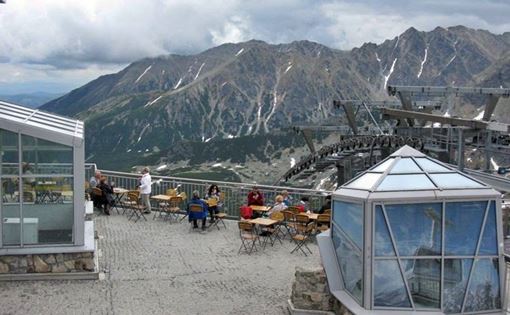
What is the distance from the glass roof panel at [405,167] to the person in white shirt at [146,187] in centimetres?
1092

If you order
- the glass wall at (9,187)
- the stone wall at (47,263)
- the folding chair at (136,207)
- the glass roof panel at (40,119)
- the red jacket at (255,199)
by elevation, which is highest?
the glass roof panel at (40,119)

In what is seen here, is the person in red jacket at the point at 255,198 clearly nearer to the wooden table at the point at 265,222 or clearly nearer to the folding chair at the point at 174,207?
the wooden table at the point at 265,222

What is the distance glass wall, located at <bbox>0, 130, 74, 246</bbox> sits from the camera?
1355 centimetres

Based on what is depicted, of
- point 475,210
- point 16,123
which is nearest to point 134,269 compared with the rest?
point 16,123

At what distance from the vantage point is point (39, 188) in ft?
45.4

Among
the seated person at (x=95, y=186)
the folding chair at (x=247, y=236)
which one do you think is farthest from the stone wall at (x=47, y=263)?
the seated person at (x=95, y=186)

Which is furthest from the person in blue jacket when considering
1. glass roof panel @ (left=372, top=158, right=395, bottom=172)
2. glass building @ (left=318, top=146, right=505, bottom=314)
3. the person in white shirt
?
glass building @ (left=318, top=146, right=505, bottom=314)

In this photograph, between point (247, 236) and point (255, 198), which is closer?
point (247, 236)

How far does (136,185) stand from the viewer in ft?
73.9

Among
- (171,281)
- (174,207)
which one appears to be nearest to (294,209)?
(174,207)

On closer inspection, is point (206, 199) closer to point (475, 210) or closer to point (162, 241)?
point (162, 241)

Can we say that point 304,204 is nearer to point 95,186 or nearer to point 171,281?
point 171,281

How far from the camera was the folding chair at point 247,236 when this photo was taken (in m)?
16.2

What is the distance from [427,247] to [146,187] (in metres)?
12.0
